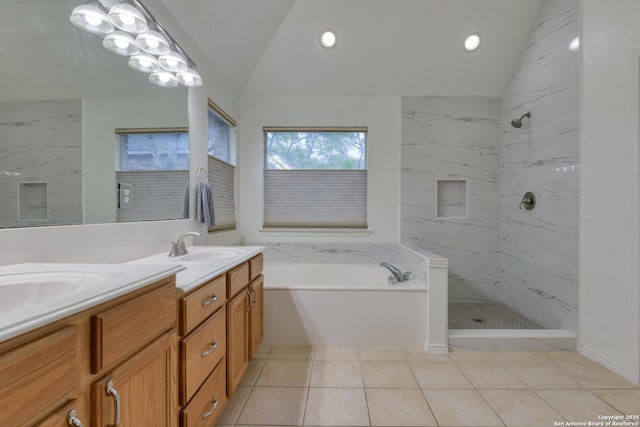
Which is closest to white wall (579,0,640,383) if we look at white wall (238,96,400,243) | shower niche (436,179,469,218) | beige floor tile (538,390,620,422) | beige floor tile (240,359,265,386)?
beige floor tile (538,390,620,422)

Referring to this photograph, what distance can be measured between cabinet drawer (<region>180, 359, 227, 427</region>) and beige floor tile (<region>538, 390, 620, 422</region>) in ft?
5.79

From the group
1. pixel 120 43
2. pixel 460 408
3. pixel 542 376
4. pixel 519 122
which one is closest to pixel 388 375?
pixel 460 408

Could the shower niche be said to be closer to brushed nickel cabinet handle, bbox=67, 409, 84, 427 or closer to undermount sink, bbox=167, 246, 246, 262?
undermount sink, bbox=167, 246, 246, 262

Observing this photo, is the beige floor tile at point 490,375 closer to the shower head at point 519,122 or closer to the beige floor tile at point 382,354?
the beige floor tile at point 382,354

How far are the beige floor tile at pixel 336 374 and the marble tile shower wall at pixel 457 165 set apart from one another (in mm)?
1596

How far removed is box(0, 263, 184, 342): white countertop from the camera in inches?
24.3

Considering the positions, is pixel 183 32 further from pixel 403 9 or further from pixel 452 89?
pixel 452 89

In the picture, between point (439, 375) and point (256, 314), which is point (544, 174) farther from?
point (256, 314)

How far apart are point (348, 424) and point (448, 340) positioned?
3.70ft

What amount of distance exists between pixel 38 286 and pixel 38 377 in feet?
1.37

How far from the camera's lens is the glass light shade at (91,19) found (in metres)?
1.22

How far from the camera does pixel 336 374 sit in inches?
72.7

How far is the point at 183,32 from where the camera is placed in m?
2.04

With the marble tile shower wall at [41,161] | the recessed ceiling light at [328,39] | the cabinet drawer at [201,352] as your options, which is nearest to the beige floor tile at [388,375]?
the cabinet drawer at [201,352]
